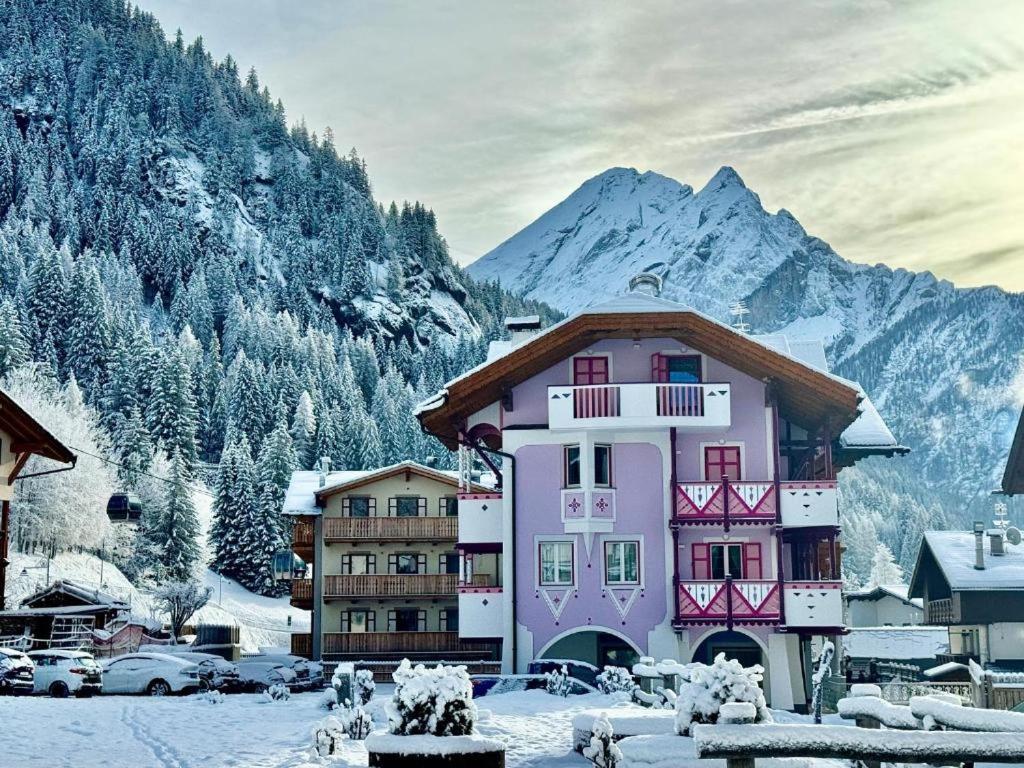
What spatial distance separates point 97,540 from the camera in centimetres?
11150

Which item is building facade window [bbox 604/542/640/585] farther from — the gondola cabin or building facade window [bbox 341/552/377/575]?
building facade window [bbox 341/552/377/575]

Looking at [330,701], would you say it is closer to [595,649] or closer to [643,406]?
[595,649]

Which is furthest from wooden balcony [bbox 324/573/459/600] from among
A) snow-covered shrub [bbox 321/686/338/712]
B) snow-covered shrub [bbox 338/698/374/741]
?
snow-covered shrub [bbox 338/698/374/741]

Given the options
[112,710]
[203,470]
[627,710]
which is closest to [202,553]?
[203,470]

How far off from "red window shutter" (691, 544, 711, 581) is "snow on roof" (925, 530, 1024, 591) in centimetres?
2369

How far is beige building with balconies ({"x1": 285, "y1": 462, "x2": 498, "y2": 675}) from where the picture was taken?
62719mm

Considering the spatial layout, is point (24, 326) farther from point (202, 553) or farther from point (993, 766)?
point (993, 766)

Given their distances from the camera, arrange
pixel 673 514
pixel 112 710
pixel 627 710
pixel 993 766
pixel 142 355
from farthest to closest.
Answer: pixel 142 355 → pixel 673 514 → pixel 112 710 → pixel 627 710 → pixel 993 766

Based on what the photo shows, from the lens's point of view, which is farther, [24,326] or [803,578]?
[24,326]

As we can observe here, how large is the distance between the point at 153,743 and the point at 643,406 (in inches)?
927

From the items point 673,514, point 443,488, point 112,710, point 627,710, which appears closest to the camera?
point 627,710

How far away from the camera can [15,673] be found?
4147 centimetres

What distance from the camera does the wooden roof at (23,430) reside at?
1759 inches

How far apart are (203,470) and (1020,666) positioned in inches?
4177
